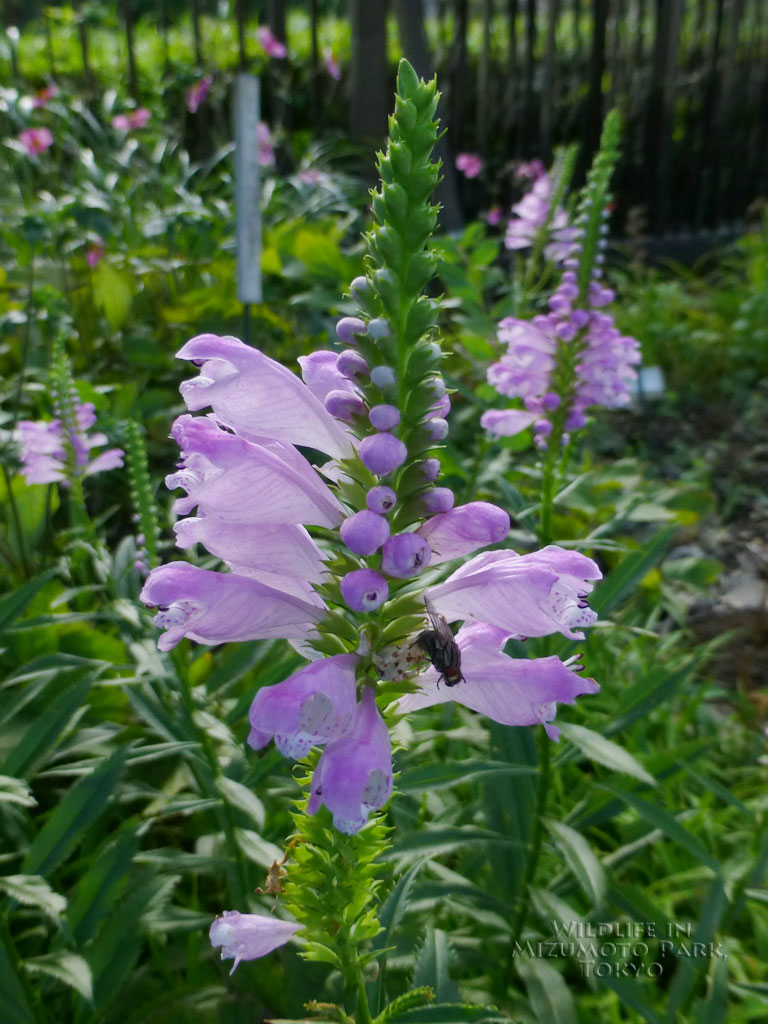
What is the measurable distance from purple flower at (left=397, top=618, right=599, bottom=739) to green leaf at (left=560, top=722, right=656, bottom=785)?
2.15 ft

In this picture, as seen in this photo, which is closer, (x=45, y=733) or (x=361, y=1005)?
(x=361, y=1005)

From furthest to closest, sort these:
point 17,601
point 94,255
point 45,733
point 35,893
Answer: point 94,255, point 17,601, point 45,733, point 35,893

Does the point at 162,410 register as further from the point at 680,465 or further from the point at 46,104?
the point at 680,465

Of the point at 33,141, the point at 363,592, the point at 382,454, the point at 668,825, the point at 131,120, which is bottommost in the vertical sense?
the point at 668,825

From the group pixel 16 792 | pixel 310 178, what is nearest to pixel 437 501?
pixel 16 792

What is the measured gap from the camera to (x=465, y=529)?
3.07 feet

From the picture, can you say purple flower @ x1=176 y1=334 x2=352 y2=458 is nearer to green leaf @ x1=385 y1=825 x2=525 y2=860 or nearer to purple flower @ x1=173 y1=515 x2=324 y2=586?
purple flower @ x1=173 y1=515 x2=324 y2=586

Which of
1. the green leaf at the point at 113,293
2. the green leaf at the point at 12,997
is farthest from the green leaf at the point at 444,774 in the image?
the green leaf at the point at 113,293

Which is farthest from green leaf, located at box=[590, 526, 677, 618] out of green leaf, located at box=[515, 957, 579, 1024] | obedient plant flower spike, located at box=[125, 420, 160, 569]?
obedient plant flower spike, located at box=[125, 420, 160, 569]

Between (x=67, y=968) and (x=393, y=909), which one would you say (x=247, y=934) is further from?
(x=67, y=968)

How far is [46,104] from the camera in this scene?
480 centimetres

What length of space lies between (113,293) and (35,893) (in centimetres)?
315

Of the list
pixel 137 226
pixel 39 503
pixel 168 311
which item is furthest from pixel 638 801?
pixel 137 226

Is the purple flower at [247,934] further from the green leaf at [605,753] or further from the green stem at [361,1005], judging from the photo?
the green leaf at [605,753]
